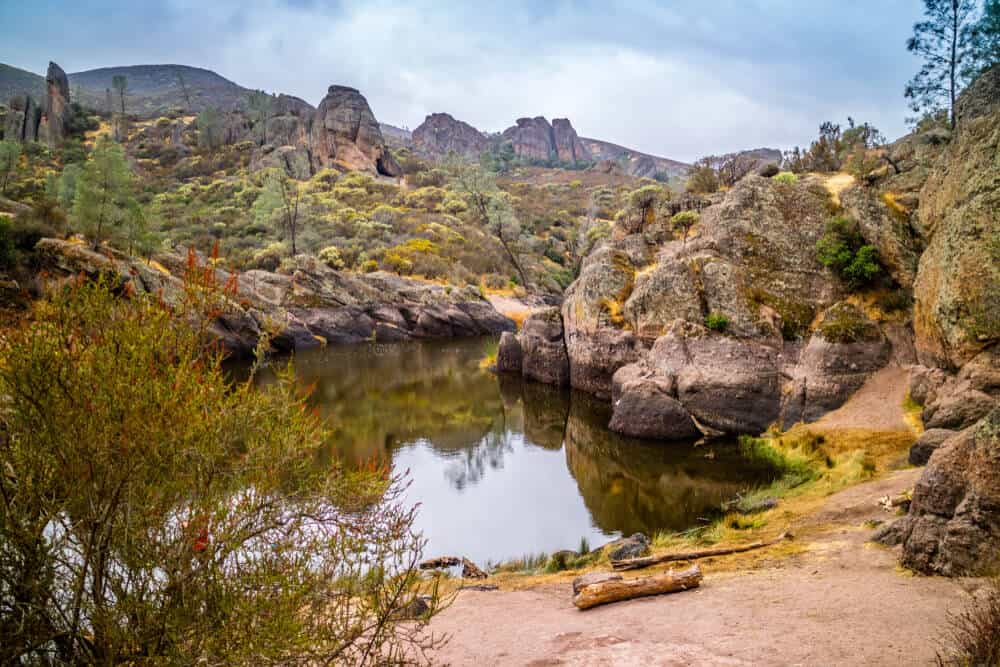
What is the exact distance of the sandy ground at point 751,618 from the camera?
17.2 ft

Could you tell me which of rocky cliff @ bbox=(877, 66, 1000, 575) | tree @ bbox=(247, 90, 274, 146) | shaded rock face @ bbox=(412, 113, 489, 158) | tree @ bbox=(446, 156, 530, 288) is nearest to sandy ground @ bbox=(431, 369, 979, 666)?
rocky cliff @ bbox=(877, 66, 1000, 575)

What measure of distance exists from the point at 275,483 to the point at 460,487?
11037mm

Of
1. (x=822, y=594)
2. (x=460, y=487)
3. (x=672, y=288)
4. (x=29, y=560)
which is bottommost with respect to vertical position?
(x=460, y=487)

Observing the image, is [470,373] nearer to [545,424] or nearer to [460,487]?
[545,424]

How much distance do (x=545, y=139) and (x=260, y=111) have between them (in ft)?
365

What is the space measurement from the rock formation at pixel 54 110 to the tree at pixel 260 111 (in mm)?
26435

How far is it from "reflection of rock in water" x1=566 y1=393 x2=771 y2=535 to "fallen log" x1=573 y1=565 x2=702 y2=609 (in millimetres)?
4286

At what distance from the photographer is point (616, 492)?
570 inches

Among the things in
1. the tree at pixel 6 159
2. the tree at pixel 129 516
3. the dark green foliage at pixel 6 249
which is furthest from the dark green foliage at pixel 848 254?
the tree at pixel 6 159

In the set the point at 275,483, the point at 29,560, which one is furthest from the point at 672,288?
the point at 29,560

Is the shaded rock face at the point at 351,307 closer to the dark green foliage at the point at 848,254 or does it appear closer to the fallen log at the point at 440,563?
the fallen log at the point at 440,563

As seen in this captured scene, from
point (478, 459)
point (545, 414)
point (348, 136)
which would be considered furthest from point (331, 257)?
point (348, 136)

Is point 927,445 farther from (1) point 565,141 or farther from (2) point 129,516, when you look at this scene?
(1) point 565,141

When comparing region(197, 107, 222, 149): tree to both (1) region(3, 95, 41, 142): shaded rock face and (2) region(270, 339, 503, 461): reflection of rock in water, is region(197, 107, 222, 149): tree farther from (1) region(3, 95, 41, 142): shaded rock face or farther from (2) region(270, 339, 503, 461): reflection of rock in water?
(2) region(270, 339, 503, 461): reflection of rock in water
